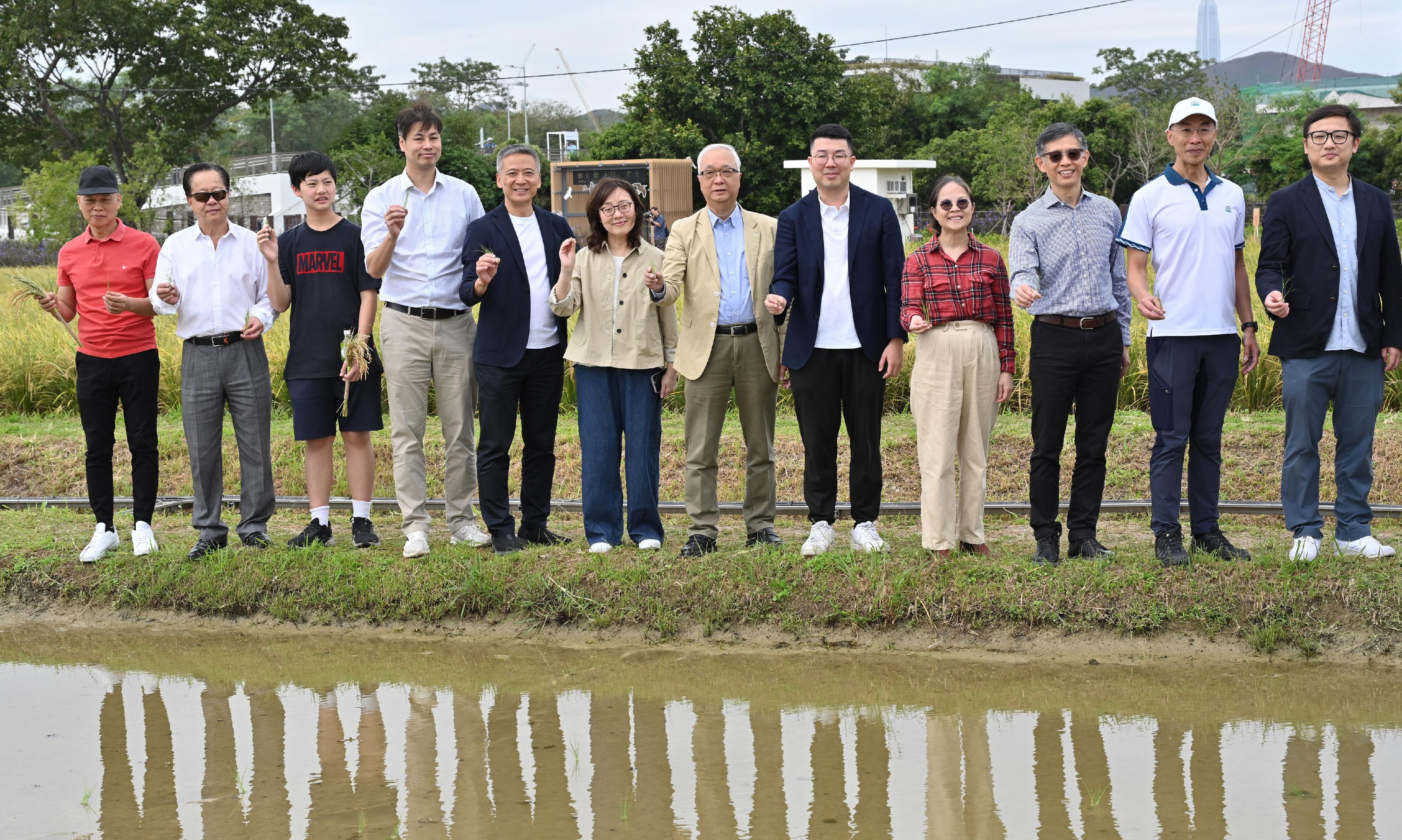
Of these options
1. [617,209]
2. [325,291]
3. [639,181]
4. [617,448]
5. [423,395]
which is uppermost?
[639,181]

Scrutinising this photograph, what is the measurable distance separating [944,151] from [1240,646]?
4201 centimetres

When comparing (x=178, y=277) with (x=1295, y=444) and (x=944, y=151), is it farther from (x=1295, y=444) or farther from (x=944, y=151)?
(x=944, y=151)

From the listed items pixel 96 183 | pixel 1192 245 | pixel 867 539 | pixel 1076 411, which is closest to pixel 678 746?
pixel 867 539

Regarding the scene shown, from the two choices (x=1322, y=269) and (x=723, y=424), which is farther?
(x=723, y=424)

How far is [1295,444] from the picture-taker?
545 centimetres

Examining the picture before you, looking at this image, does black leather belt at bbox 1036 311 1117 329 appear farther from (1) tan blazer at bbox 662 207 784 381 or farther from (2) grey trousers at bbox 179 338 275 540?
(2) grey trousers at bbox 179 338 275 540

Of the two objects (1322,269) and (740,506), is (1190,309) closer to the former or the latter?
(1322,269)

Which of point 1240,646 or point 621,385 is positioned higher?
point 621,385

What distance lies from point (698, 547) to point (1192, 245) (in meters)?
2.49

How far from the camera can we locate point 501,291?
588 centimetres

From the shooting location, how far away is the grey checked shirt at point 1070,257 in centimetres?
536

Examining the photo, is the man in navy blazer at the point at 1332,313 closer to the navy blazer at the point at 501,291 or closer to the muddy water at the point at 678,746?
the muddy water at the point at 678,746

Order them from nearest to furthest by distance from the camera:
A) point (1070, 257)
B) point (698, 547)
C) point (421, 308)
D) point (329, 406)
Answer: point (1070, 257), point (698, 547), point (421, 308), point (329, 406)

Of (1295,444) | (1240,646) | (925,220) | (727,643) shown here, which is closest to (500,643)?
(727,643)
